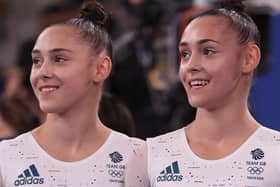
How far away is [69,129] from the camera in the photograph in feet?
7.25

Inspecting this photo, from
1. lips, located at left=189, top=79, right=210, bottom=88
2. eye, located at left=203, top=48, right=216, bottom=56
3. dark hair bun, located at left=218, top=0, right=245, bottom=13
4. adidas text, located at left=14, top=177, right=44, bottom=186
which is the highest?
dark hair bun, located at left=218, top=0, right=245, bottom=13

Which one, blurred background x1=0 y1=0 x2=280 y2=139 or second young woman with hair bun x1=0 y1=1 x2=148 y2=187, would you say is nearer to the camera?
second young woman with hair bun x1=0 y1=1 x2=148 y2=187

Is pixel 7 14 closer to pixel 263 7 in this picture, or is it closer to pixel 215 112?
pixel 263 7

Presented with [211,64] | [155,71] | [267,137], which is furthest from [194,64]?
[155,71]

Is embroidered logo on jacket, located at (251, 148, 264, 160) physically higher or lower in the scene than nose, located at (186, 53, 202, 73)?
lower

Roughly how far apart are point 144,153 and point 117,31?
1804mm

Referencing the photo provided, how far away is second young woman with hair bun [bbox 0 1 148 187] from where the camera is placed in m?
2.14

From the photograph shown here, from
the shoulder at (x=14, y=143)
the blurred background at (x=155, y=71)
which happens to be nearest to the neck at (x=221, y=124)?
the shoulder at (x=14, y=143)

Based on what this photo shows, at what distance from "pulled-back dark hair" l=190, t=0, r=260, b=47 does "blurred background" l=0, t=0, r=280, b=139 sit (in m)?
0.97

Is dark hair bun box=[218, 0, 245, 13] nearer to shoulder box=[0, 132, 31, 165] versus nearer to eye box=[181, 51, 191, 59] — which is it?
eye box=[181, 51, 191, 59]

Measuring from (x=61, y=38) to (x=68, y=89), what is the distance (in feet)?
0.49

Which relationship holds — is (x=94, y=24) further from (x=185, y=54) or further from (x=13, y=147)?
(x=13, y=147)

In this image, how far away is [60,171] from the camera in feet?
7.00

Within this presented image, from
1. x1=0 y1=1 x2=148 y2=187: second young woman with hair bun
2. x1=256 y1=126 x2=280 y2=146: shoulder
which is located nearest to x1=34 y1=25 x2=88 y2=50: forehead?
x1=0 y1=1 x2=148 y2=187: second young woman with hair bun
